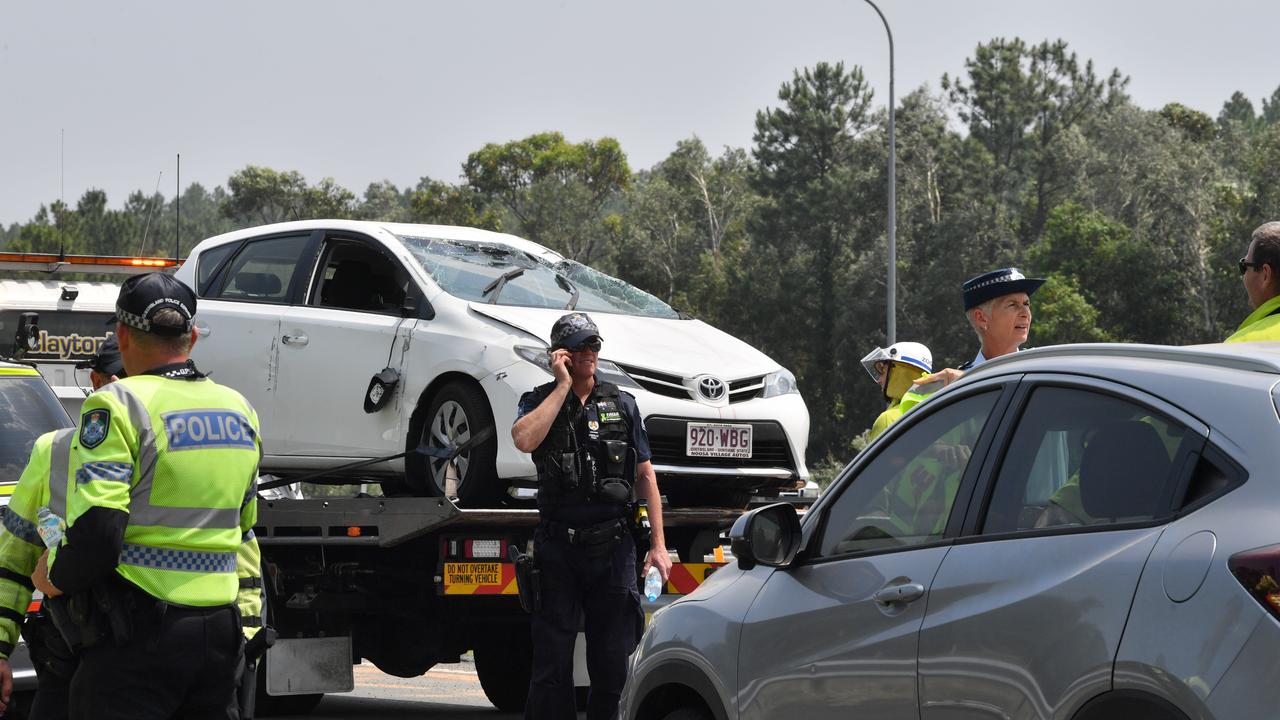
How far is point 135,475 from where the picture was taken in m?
4.04

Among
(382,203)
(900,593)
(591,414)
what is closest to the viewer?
(900,593)

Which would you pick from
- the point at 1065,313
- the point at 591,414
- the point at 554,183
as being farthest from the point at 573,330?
the point at 554,183

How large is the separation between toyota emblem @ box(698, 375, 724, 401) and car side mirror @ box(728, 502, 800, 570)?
11.2ft

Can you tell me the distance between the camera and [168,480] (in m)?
4.07

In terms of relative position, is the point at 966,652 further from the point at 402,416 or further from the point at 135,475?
the point at 402,416

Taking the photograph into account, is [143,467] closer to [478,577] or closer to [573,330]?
[573,330]

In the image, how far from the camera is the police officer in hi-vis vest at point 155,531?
3920mm

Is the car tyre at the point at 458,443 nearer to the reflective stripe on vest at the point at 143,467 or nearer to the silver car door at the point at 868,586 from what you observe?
the silver car door at the point at 868,586

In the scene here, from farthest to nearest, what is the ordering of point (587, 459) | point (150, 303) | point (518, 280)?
point (518, 280), point (587, 459), point (150, 303)

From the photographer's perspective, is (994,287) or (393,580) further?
(393,580)

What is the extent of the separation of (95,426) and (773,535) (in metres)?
1.77

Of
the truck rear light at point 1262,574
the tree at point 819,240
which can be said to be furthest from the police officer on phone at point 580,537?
the tree at point 819,240

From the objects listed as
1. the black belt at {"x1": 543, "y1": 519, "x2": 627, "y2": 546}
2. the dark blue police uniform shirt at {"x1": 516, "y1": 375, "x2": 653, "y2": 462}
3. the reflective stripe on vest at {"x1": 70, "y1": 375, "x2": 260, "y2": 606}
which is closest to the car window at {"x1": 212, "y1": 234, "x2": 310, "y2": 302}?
the dark blue police uniform shirt at {"x1": 516, "y1": 375, "x2": 653, "y2": 462}

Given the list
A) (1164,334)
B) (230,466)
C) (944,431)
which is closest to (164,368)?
(230,466)
